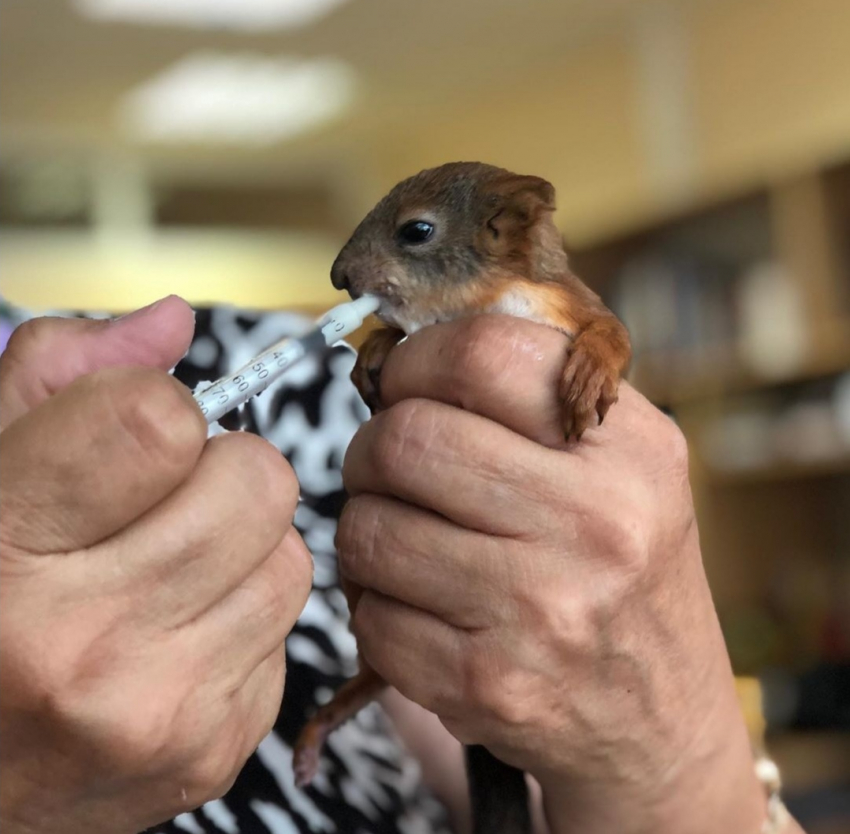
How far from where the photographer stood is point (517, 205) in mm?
749

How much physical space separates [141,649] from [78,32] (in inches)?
164

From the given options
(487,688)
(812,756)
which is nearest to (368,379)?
(487,688)

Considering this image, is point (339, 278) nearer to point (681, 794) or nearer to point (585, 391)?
point (585, 391)

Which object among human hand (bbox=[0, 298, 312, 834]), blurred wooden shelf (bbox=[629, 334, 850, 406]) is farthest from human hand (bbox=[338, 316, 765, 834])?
blurred wooden shelf (bbox=[629, 334, 850, 406])

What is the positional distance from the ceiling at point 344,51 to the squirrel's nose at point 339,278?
3.55 meters

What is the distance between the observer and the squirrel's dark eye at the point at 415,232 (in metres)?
0.75

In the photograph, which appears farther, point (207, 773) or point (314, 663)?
point (314, 663)

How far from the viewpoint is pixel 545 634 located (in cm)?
63

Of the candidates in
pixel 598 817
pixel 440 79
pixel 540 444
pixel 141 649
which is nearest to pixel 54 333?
pixel 141 649

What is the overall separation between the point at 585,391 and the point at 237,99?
4.77 m

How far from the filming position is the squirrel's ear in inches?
29.3

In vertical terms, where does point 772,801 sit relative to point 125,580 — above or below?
below

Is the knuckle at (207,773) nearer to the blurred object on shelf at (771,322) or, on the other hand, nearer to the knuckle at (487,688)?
the knuckle at (487,688)

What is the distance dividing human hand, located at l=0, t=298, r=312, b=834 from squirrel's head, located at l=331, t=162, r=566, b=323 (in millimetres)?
215
